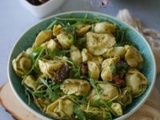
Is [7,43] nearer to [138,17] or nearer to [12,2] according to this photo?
[12,2]

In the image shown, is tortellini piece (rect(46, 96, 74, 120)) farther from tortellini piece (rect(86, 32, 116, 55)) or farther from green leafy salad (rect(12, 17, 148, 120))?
tortellini piece (rect(86, 32, 116, 55))

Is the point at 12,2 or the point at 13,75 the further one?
the point at 12,2

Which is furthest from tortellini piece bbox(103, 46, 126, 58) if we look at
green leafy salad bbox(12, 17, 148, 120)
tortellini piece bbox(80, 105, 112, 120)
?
tortellini piece bbox(80, 105, 112, 120)

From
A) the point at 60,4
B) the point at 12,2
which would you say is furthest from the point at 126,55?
the point at 12,2

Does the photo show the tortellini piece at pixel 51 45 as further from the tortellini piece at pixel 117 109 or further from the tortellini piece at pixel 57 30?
the tortellini piece at pixel 117 109

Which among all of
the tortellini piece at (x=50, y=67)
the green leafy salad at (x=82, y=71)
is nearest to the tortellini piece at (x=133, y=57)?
the green leafy salad at (x=82, y=71)

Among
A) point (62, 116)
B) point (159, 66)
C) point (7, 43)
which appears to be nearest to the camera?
point (62, 116)

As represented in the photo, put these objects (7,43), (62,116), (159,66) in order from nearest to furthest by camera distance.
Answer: (62,116) < (159,66) < (7,43)
